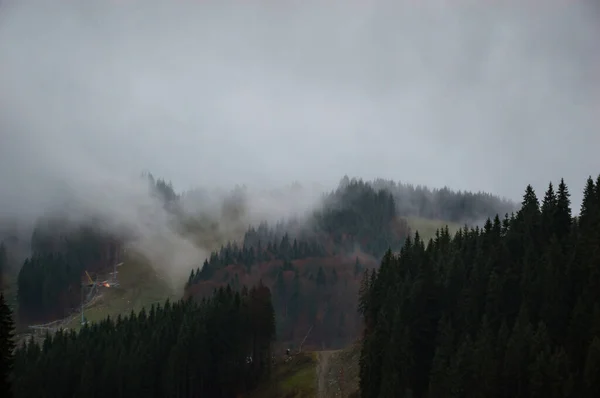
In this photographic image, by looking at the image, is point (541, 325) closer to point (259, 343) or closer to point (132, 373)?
point (259, 343)

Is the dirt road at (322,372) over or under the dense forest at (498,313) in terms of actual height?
under

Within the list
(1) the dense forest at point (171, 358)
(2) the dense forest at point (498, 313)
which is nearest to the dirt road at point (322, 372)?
(1) the dense forest at point (171, 358)

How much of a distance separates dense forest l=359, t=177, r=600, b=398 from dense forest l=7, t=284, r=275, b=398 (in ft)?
91.1

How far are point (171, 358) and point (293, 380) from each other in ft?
75.2

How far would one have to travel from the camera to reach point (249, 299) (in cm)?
11906

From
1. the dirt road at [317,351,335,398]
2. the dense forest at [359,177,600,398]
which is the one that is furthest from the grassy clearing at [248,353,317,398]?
the dense forest at [359,177,600,398]

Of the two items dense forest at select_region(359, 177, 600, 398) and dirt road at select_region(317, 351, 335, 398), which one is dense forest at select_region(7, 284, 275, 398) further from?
dense forest at select_region(359, 177, 600, 398)

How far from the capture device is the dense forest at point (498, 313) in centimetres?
6162

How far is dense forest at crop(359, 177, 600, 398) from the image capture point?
202ft

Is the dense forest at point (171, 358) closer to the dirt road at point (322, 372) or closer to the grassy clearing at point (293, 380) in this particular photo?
the grassy clearing at point (293, 380)

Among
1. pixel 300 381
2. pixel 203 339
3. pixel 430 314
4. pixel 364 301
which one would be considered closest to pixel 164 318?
pixel 203 339

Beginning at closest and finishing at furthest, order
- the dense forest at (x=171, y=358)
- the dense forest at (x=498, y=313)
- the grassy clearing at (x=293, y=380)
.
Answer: the dense forest at (x=498, y=313) → the grassy clearing at (x=293, y=380) → the dense forest at (x=171, y=358)

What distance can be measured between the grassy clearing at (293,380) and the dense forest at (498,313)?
677 inches

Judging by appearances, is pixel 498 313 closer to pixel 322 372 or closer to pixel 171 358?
pixel 322 372
